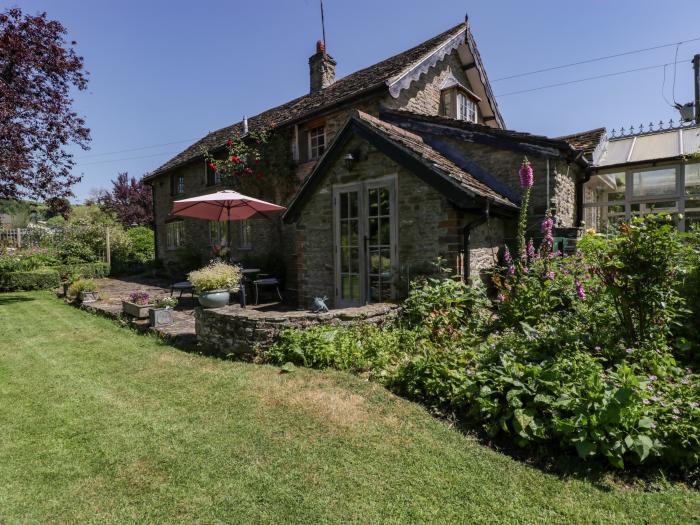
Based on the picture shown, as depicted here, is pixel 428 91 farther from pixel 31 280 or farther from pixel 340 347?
pixel 31 280

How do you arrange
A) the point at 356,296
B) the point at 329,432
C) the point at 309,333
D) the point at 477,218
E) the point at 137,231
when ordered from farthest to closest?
1. the point at 137,231
2. the point at 356,296
3. the point at 477,218
4. the point at 309,333
5. the point at 329,432

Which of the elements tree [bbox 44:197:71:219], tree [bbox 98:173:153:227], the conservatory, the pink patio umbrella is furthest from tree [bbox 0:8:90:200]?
tree [bbox 98:173:153:227]

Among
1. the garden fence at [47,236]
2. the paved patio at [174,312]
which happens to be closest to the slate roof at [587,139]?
the paved patio at [174,312]

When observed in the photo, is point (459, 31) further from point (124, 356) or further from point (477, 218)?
point (124, 356)

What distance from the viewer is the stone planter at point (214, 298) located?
7242 mm

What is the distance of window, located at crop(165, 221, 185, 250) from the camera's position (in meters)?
20.4

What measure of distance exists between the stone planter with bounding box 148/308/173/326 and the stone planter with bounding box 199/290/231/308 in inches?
48.9

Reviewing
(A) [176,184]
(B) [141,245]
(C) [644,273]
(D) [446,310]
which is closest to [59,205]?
(A) [176,184]

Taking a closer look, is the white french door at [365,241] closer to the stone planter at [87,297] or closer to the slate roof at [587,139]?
the slate roof at [587,139]

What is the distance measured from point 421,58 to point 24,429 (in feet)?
40.7

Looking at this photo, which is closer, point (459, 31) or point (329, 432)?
point (329, 432)

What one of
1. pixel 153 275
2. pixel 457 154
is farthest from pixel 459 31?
pixel 153 275

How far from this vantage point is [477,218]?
699cm

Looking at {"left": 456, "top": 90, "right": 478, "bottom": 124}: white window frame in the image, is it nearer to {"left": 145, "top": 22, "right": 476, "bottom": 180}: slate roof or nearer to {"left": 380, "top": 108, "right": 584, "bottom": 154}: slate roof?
{"left": 145, "top": 22, "right": 476, "bottom": 180}: slate roof
